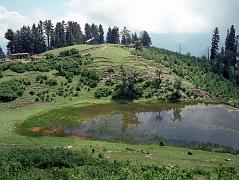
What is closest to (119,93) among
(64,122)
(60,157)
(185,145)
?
(64,122)

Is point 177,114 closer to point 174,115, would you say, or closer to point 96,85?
point 174,115

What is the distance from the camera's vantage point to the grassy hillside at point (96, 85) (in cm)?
5659

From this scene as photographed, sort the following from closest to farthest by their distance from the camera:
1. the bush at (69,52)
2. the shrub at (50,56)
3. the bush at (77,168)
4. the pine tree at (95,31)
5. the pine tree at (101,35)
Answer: the bush at (77,168) → the shrub at (50,56) → the bush at (69,52) → the pine tree at (101,35) → the pine tree at (95,31)

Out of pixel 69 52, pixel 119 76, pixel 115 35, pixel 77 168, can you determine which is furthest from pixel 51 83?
pixel 115 35

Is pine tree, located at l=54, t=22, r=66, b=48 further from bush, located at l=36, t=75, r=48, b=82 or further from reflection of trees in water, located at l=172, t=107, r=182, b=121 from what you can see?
reflection of trees in water, located at l=172, t=107, r=182, b=121

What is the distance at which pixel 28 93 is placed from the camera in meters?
92.3

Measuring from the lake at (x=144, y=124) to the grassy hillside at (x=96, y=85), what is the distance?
445 cm

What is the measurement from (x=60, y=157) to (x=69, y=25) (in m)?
126

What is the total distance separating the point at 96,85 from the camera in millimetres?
100438

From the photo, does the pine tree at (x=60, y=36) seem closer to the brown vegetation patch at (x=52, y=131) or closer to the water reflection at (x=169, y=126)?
the water reflection at (x=169, y=126)

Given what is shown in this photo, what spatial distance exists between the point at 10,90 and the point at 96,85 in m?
21.1

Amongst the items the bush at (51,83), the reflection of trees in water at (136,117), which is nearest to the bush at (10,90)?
the bush at (51,83)

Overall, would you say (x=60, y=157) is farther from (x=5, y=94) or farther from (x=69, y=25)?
(x=69, y=25)

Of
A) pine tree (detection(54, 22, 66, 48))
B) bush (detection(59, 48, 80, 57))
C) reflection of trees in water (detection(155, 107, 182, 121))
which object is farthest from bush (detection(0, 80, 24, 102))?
pine tree (detection(54, 22, 66, 48))
